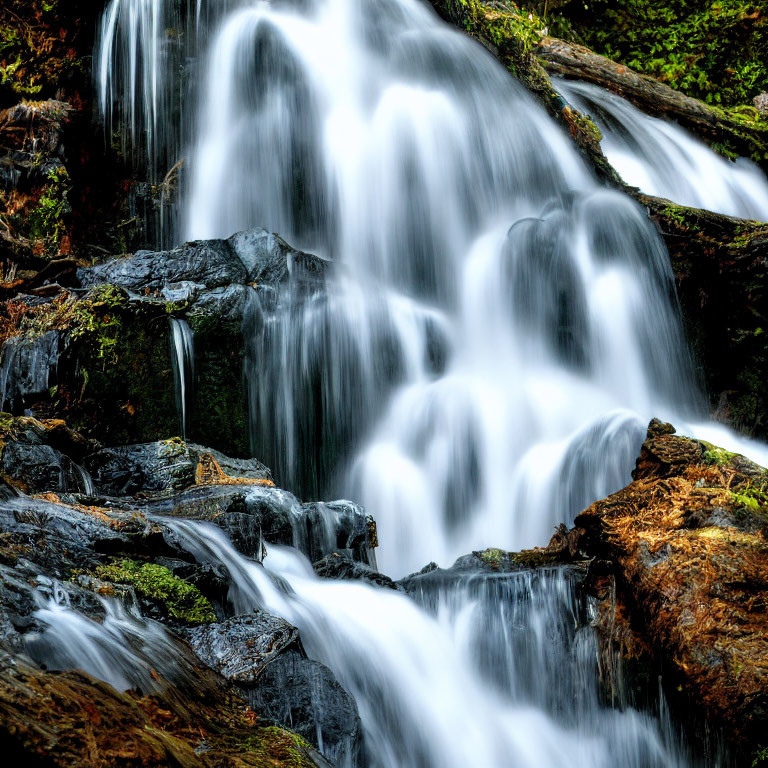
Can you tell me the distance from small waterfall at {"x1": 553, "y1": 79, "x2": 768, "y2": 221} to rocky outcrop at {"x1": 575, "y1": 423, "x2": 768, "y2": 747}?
24.8 feet

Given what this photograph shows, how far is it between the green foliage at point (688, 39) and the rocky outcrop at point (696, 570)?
12.8m

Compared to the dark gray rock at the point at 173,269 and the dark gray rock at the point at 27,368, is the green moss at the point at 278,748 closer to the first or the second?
the dark gray rock at the point at 27,368

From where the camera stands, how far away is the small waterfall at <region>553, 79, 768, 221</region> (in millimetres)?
11312

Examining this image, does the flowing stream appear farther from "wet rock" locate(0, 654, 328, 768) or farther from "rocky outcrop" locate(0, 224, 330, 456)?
"wet rock" locate(0, 654, 328, 768)

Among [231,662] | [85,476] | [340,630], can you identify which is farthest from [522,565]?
[85,476]

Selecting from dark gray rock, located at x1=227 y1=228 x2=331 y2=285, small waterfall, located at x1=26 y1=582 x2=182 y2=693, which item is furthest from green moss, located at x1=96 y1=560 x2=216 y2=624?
dark gray rock, located at x1=227 y1=228 x2=331 y2=285

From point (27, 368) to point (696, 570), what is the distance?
5.10 meters

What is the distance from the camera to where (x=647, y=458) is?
15.9 ft

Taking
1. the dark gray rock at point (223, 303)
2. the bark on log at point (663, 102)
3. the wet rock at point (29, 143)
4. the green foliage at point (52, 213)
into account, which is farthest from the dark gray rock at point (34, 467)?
the bark on log at point (663, 102)

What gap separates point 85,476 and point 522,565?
9.23 feet

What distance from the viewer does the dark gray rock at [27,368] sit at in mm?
6188

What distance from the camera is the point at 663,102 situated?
41.0ft

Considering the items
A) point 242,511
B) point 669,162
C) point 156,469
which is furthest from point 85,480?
point 669,162

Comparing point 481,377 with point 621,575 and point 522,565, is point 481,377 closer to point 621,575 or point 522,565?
point 522,565
